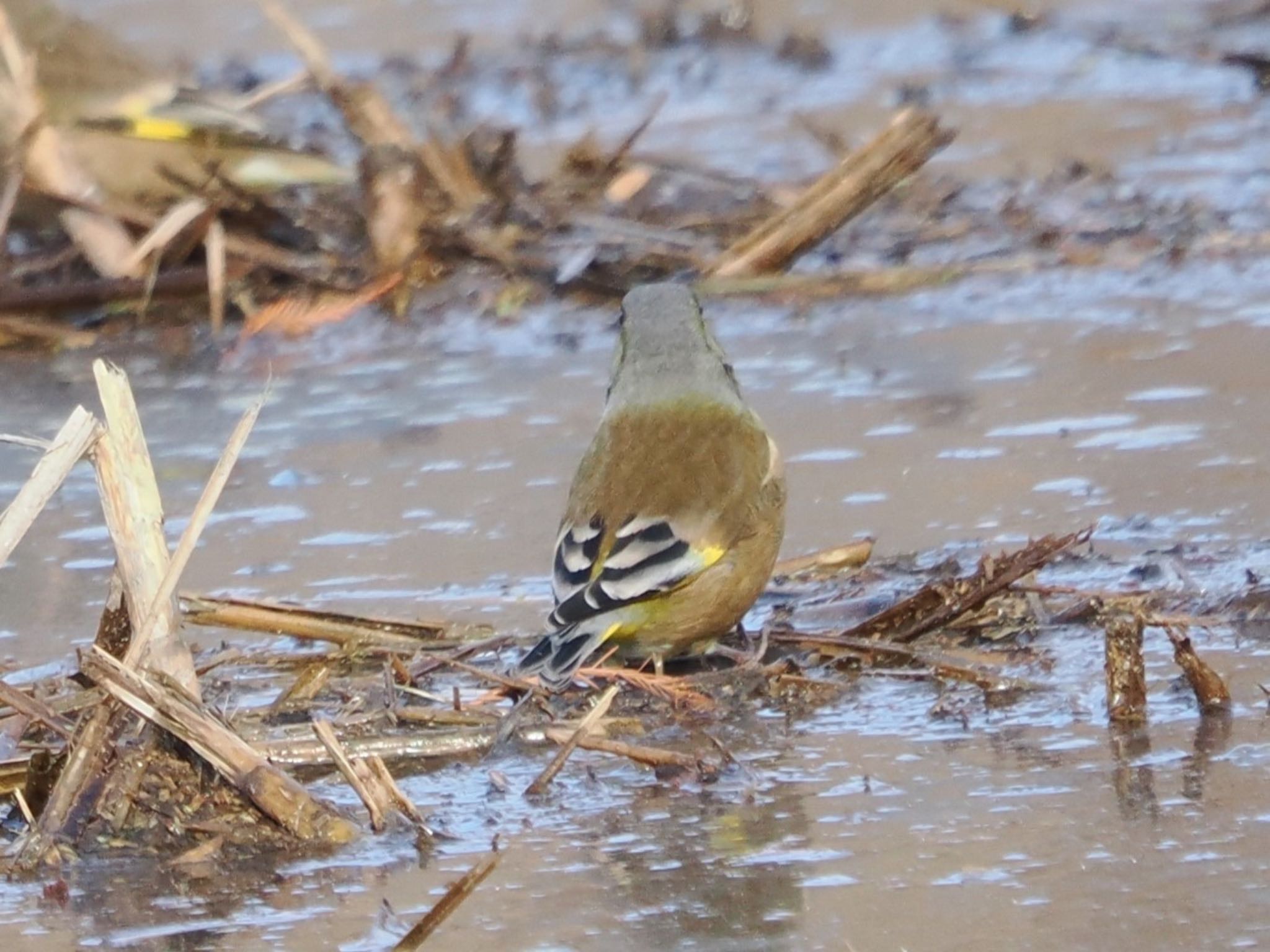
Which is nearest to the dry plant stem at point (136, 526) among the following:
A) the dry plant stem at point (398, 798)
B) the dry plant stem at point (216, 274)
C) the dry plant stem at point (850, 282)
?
the dry plant stem at point (398, 798)

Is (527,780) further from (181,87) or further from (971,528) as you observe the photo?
(181,87)

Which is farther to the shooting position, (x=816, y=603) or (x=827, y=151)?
(x=827, y=151)

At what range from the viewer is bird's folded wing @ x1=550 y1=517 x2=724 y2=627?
410 centimetres

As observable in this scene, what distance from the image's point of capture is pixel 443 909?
9.23 feet

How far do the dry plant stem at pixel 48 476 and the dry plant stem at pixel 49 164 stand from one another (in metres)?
4.60

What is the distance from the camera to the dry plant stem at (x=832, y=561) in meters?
4.77

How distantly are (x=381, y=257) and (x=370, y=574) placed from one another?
2.87 meters

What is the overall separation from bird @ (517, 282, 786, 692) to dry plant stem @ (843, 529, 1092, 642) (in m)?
0.26

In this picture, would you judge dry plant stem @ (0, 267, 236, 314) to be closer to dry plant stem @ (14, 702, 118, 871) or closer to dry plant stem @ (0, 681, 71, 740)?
dry plant stem @ (0, 681, 71, 740)

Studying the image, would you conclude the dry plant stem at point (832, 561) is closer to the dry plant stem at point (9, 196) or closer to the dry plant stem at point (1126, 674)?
the dry plant stem at point (1126, 674)

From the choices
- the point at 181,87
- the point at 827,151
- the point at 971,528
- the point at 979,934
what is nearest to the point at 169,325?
the point at 181,87

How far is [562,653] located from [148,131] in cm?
Result: 582

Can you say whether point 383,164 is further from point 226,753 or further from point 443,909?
point 443,909

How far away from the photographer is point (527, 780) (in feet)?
12.1
